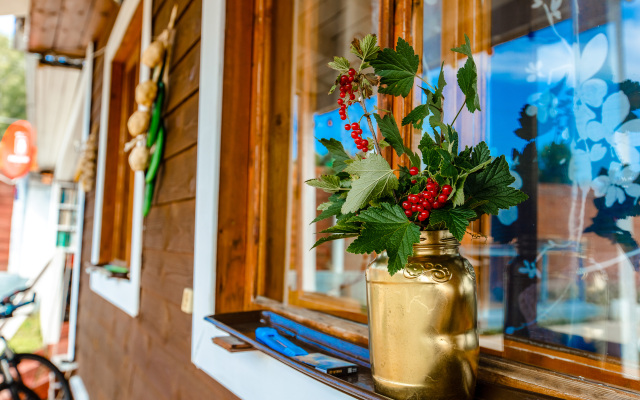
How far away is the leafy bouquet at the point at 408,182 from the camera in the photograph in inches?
16.8

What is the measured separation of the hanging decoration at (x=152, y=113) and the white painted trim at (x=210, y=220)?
0.37 m

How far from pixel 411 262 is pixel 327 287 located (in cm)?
128

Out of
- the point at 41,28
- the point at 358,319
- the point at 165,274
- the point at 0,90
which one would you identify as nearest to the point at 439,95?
the point at 358,319

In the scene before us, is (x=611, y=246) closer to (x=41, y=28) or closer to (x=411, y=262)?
(x=411, y=262)

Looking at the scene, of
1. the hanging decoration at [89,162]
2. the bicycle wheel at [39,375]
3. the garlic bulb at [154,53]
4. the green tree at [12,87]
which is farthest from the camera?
the green tree at [12,87]

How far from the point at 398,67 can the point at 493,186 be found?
158mm

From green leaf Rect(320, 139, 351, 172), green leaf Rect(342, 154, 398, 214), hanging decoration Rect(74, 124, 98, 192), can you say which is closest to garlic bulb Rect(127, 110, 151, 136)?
green leaf Rect(320, 139, 351, 172)

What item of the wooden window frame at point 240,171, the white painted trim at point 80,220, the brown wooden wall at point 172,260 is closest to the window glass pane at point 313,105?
the wooden window frame at point 240,171

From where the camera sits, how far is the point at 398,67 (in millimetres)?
496

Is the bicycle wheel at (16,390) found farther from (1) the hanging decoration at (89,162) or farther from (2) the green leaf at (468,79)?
(2) the green leaf at (468,79)

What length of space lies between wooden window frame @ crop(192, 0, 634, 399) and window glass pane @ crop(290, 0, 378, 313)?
0.15 ft

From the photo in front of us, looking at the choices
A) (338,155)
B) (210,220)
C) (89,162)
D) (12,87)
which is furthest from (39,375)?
(12,87)

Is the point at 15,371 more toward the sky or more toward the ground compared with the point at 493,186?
more toward the ground

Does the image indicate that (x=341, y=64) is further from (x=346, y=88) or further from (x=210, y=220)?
(x=210, y=220)
